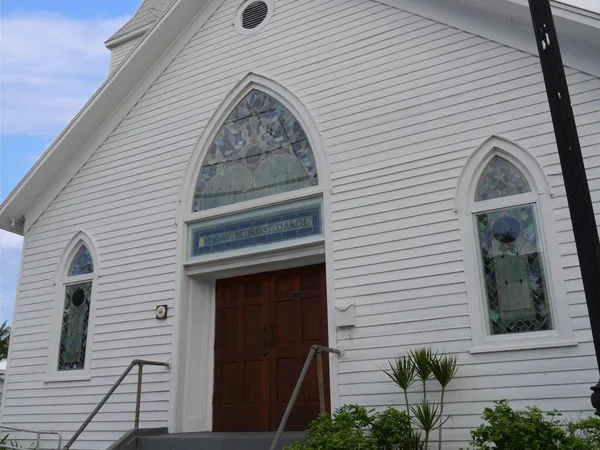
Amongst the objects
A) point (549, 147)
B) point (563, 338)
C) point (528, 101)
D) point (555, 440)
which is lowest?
point (555, 440)

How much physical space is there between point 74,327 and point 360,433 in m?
5.19

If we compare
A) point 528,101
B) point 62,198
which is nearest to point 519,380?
point 528,101

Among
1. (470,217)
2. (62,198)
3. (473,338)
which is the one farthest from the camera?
(62,198)

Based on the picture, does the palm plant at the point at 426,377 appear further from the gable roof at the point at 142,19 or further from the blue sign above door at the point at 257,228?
the gable roof at the point at 142,19

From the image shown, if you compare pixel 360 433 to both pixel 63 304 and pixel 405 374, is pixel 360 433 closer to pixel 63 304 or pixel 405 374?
pixel 405 374

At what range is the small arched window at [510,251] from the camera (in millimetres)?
5812

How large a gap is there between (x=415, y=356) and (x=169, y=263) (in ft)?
12.1

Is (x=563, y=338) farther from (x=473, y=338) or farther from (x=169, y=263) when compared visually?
(x=169, y=263)

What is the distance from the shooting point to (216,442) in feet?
20.2

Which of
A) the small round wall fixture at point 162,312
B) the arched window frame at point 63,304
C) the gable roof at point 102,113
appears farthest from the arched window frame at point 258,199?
the arched window frame at point 63,304

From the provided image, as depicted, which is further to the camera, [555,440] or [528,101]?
[528,101]

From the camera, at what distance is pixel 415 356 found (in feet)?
18.9

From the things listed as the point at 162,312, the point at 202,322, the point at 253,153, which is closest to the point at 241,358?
the point at 202,322

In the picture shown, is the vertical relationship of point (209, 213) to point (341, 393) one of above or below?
above
